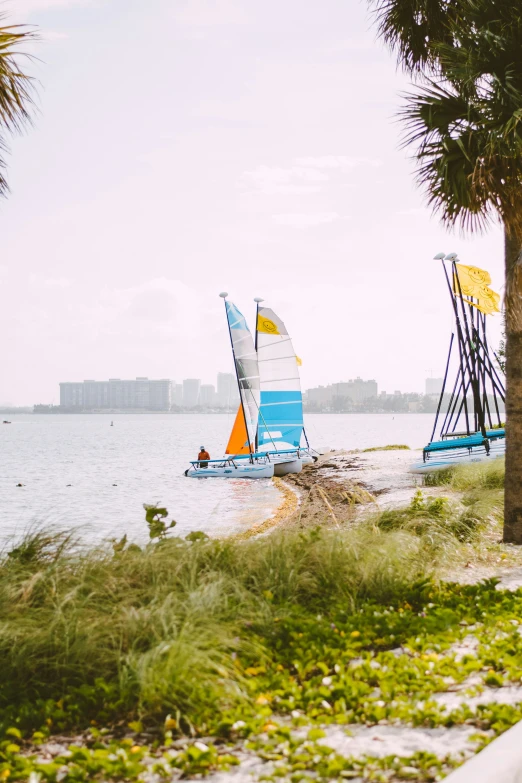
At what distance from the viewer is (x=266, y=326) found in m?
35.0

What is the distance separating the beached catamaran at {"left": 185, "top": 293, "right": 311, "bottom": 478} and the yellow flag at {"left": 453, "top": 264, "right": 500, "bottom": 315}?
1229 centimetres

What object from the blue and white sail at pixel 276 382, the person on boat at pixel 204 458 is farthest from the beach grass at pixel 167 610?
the blue and white sail at pixel 276 382

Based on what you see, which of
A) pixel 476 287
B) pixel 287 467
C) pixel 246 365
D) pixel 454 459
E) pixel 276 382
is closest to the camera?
pixel 454 459

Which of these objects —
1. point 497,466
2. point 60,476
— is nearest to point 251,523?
point 497,466

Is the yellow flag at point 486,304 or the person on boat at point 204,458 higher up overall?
the yellow flag at point 486,304

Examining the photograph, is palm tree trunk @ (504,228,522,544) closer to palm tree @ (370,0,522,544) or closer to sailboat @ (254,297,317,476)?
palm tree @ (370,0,522,544)

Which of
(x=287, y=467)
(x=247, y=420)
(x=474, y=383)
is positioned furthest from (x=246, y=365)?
(x=474, y=383)

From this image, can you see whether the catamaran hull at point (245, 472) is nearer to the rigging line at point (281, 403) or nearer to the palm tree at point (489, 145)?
the rigging line at point (281, 403)

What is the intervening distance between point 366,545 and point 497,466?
10640mm

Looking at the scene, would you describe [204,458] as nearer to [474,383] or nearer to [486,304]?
[474,383]

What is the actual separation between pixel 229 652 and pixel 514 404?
5.85m

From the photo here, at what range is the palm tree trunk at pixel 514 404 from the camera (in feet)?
29.7

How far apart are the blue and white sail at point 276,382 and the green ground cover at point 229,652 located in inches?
1111

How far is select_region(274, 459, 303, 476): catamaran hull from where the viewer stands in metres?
33.2
